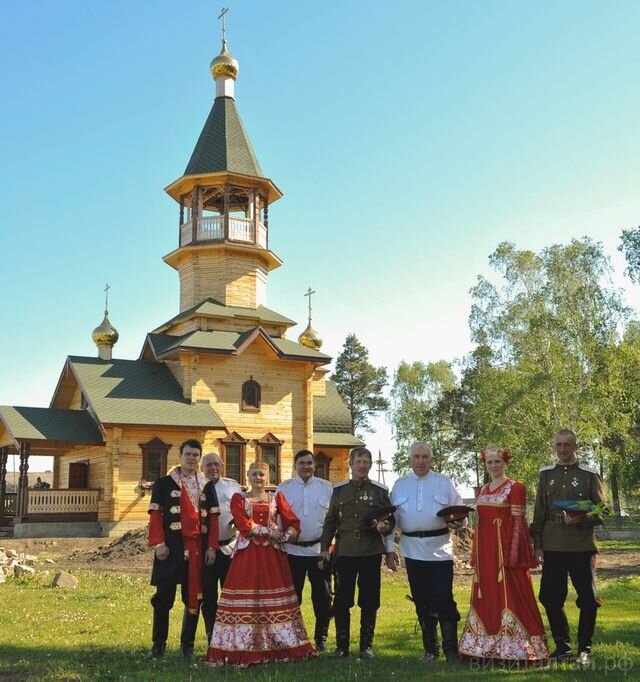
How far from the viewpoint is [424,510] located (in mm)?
6586

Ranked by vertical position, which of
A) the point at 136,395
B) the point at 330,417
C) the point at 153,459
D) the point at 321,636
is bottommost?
the point at 321,636

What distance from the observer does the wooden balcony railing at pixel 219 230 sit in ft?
85.5

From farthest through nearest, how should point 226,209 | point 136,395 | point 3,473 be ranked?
point 226,209
point 3,473
point 136,395

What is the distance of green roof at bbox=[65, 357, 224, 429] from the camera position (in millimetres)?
22312

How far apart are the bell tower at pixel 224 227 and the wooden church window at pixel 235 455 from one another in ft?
16.7

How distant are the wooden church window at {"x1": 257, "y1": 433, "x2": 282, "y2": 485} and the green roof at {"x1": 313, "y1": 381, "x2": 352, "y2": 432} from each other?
3645 mm

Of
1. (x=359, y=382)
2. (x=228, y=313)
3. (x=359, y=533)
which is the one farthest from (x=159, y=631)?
(x=359, y=382)

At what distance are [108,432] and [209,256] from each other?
748cm

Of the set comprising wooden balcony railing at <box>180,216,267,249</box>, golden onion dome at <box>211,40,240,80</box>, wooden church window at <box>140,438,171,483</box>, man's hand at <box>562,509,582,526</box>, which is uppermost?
golden onion dome at <box>211,40,240,80</box>

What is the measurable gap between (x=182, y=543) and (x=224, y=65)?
2551cm

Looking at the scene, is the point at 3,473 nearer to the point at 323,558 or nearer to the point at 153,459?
Result: the point at 153,459

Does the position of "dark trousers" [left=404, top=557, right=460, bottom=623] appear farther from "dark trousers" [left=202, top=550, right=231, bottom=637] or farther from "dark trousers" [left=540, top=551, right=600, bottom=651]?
"dark trousers" [left=202, top=550, right=231, bottom=637]

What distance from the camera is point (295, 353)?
25.4m

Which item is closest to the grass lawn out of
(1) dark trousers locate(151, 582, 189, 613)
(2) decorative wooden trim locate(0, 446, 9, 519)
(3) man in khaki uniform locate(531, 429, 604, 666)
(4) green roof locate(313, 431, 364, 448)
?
(3) man in khaki uniform locate(531, 429, 604, 666)
